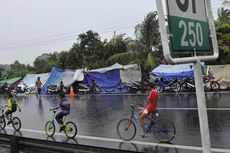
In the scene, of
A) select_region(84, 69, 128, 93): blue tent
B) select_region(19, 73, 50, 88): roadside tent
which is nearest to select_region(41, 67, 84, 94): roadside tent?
select_region(84, 69, 128, 93): blue tent

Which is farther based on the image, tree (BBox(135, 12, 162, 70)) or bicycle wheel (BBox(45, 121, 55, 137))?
tree (BBox(135, 12, 162, 70))

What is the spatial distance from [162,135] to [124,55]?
26588 millimetres

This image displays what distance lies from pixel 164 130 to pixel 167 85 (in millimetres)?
16383

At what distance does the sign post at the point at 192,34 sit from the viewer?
2.63 metres

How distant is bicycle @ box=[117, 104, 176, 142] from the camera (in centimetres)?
1091

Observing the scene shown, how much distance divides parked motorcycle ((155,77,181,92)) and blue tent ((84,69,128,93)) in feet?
13.7

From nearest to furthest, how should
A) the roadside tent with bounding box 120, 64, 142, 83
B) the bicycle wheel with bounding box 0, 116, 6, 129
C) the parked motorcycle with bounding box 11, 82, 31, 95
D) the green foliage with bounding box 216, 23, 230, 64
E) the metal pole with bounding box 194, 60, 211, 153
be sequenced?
the metal pole with bounding box 194, 60, 211, 153, the bicycle wheel with bounding box 0, 116, 6, 129, the green foliage with bounding box 216, 23, 230, 64, the roadside tent with bounding box 120, 64, 142, 83, the parked motorcycle with bounding box 11, 82, 31, 95

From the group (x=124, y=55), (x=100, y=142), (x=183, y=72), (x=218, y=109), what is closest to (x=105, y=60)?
(x=124, y=55)

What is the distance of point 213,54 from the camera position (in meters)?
3.00

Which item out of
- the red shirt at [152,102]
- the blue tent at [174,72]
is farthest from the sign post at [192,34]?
the blue tent at [174,72]

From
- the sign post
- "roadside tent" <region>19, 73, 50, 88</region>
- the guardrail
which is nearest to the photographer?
the sign post

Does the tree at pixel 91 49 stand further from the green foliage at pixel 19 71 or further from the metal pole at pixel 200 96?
the metal pole at pixel 200 96

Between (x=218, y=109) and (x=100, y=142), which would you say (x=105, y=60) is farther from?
(x=100, y=142)

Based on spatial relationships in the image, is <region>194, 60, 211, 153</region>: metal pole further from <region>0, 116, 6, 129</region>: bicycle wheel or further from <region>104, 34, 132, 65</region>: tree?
<region>104, 34, 132, 65</region>: tree
